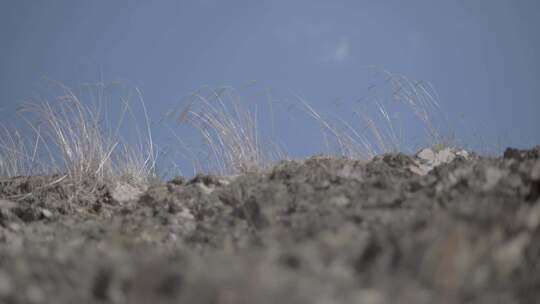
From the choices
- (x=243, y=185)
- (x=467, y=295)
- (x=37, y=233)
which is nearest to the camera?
(x=467, y=295)

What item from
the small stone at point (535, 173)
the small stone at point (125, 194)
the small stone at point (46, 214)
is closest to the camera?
the small stone at point (535, 173)

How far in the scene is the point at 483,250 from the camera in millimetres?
1011

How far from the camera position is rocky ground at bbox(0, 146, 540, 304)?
885 mm

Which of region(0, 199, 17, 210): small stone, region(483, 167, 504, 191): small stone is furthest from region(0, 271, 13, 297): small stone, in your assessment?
region(0, 199, 17, 210): small stone

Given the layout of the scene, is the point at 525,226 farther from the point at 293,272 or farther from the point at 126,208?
the point at 126,208

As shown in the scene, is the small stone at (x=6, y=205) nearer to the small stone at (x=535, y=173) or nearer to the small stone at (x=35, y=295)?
the small stone at (x=35, y=295)

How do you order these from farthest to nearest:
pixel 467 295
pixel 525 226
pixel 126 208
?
pixel 126 208
pixel 525 226
pixel 467 295

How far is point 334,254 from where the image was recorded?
103 cm

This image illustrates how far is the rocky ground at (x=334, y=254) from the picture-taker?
2.90ft

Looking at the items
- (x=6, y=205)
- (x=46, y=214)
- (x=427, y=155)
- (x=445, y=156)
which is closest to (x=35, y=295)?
(x=46, y=214)

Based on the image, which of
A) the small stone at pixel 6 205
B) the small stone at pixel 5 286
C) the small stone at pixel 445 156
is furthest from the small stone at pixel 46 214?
the small stone at pixel 445 156

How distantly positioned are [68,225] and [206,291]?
1720mm

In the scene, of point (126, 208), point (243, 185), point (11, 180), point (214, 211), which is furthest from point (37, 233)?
point (11, 180)

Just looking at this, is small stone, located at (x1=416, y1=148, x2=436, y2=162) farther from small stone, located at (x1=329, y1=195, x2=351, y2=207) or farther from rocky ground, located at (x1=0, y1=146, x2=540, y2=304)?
small stone, located at (x1=329, y1=195, x2=351, y2=207)
